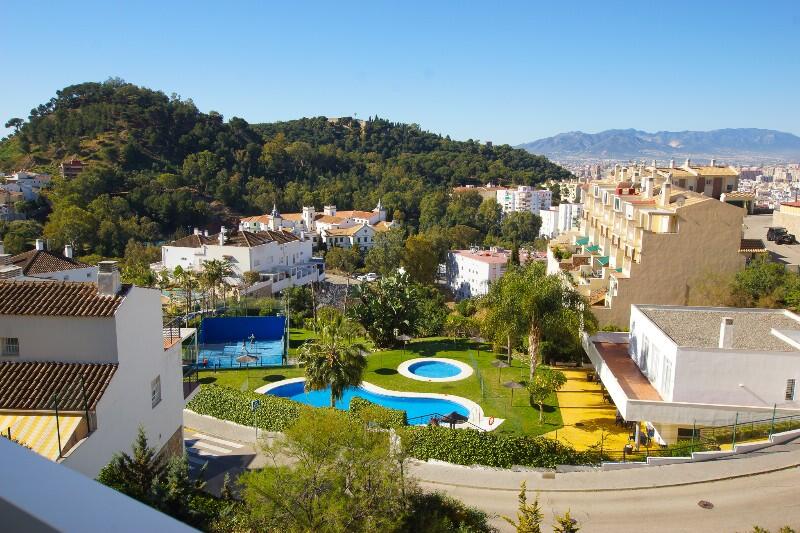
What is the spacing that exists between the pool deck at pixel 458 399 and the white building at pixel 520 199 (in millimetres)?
119788

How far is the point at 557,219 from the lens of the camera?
139375 mm

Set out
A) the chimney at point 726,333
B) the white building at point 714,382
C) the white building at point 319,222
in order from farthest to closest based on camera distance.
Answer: the white building at point 319,222 < the chimney at point 726,333 < the white building at point 714,382

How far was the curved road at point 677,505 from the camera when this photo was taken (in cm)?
1672

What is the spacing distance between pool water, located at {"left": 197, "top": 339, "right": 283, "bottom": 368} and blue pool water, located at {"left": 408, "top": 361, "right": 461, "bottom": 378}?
843cm

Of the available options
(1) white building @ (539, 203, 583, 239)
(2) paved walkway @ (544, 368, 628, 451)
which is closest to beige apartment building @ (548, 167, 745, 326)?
(2) paved walkway @ (544, 368, 628, 451)

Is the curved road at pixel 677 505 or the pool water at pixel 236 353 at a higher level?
the curved road at pixel 677 505

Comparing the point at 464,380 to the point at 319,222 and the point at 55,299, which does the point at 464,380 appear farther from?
the point at 319,222

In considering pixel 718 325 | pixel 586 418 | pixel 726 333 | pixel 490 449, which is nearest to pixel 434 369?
pixel 586 418

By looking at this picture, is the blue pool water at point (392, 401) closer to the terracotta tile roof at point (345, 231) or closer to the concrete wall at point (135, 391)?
the concrete wall at point (135, 391)

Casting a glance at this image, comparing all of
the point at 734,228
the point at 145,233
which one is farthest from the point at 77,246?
the point at 734,228

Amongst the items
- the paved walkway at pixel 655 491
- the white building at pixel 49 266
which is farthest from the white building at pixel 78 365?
the white building at pixel 49 266

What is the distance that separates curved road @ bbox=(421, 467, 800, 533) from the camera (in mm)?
16719

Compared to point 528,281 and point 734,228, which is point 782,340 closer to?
point 528,281

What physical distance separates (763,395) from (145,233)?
269 ft
